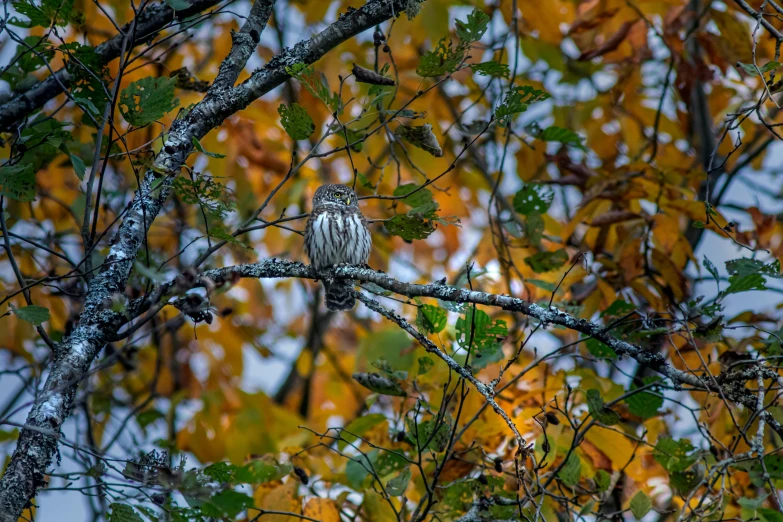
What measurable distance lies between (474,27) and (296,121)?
80cm

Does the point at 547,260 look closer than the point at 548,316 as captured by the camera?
No

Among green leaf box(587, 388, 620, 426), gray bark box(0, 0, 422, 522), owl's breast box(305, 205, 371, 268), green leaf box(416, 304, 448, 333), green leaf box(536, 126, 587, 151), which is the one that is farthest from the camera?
owl's breast box(305, 205, 371, 268)

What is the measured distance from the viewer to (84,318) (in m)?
2.81

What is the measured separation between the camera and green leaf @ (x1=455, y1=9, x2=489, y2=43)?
2.94 metres

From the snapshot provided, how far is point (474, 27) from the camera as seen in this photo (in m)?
2.96

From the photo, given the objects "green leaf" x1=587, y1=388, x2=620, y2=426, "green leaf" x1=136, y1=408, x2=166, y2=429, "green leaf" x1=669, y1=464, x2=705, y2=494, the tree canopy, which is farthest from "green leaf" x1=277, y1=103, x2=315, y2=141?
"green leaf" x1=136, y1=408, x2=166, y2=429

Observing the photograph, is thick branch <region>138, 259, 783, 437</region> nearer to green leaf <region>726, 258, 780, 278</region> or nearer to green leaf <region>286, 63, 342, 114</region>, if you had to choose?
green leaf <region>726, 258, 780, 278</region>

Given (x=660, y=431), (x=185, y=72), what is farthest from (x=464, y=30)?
(x=660, y=431)

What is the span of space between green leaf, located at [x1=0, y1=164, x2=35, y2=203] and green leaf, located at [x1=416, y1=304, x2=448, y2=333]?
1652 mm

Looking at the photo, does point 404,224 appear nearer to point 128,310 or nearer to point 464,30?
point 464,30

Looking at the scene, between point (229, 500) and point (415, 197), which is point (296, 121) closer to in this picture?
point (415, 197)

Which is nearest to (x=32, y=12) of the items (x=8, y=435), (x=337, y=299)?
(x=337, y=299)

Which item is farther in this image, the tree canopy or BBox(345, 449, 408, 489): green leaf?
BBox(345, 449, 408, 489): green leaf

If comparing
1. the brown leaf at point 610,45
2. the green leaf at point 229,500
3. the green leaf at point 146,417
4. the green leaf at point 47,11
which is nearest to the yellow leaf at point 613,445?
the green leaf at point 229,500
